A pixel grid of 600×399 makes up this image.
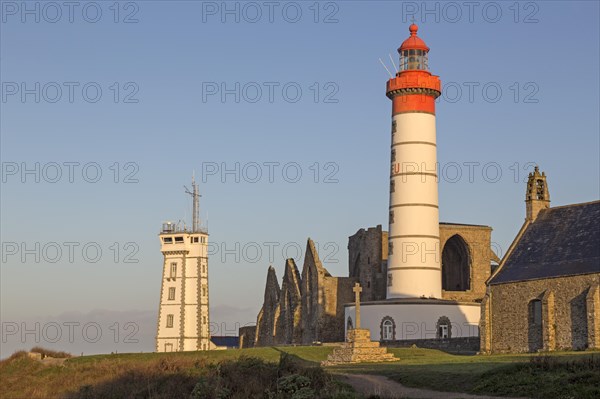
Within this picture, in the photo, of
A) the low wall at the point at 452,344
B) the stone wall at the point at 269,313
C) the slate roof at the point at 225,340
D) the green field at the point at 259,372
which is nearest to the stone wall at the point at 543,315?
the low wall at the point at 452,344

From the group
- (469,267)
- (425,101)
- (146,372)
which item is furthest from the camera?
(469,267)

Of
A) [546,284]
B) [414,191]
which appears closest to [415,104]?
[414,191]

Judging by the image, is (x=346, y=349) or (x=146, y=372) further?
(x=346, y=349)

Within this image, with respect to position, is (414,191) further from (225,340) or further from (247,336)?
(225,340)

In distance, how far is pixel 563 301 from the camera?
1783 inches

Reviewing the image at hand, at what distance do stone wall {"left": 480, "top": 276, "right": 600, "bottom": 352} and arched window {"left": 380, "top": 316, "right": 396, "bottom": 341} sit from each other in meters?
8.06

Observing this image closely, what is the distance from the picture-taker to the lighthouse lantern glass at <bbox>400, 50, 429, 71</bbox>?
5909cm

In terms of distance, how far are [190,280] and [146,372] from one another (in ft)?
115

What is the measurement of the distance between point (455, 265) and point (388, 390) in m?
36.9

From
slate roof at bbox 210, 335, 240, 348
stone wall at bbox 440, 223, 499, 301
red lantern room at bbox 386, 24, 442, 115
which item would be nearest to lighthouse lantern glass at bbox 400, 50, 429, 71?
red lantern room at bbox 386, 24, 442, 115

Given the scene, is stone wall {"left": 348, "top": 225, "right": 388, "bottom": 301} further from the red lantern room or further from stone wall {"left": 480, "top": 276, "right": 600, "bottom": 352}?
stone wall {"left": 480, "top": 276, "right": 600, "bottom": 352}

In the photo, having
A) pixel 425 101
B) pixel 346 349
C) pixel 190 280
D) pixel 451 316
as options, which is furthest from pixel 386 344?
pixel 190 280

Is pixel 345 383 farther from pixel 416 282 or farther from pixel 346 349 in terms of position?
pixel 416 282

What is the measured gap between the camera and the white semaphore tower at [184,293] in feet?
230
